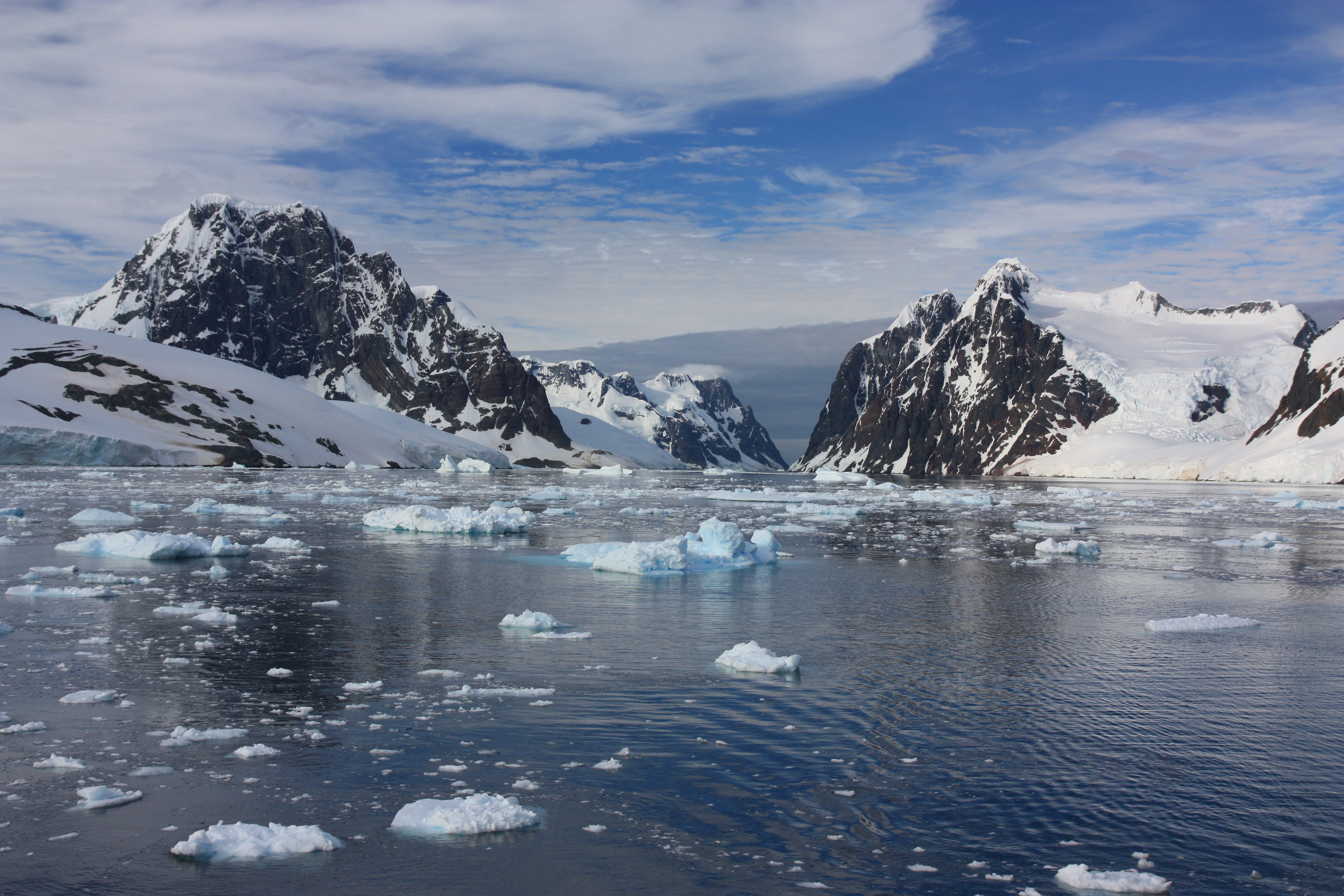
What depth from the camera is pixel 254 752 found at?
433 inches

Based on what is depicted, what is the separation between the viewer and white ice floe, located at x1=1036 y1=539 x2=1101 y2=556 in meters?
33.5

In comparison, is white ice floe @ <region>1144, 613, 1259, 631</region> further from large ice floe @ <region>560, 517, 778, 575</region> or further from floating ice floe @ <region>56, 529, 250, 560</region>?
floating ice floe @ <region>56, 529, 250, 560</region>

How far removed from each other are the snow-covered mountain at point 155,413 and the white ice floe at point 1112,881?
123 m

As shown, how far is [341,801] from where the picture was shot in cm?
970

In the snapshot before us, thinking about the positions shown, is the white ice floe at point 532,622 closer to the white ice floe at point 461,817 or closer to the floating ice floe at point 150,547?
the white ice floe at point 461,817

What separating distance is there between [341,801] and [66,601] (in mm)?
14049

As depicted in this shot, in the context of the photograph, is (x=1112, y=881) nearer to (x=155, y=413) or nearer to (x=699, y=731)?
(x=699, y=731)

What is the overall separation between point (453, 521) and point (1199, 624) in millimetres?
27662

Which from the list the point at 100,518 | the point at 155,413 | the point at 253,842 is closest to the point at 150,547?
the point at 100,518

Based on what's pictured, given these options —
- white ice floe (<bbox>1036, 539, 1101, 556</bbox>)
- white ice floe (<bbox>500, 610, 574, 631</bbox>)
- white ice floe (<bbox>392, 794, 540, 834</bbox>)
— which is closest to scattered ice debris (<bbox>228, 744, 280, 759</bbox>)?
white ice floe (<bbox>392, 794, 540, 834</bbox>)

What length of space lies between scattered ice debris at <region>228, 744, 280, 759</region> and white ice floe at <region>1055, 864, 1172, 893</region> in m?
8.55

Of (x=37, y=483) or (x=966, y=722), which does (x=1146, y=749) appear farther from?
(x=37, y=483)

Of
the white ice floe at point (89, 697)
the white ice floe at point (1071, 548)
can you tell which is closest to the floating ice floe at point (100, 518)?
the white ice floe at point (89, 697)

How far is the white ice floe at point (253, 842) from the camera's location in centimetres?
842
